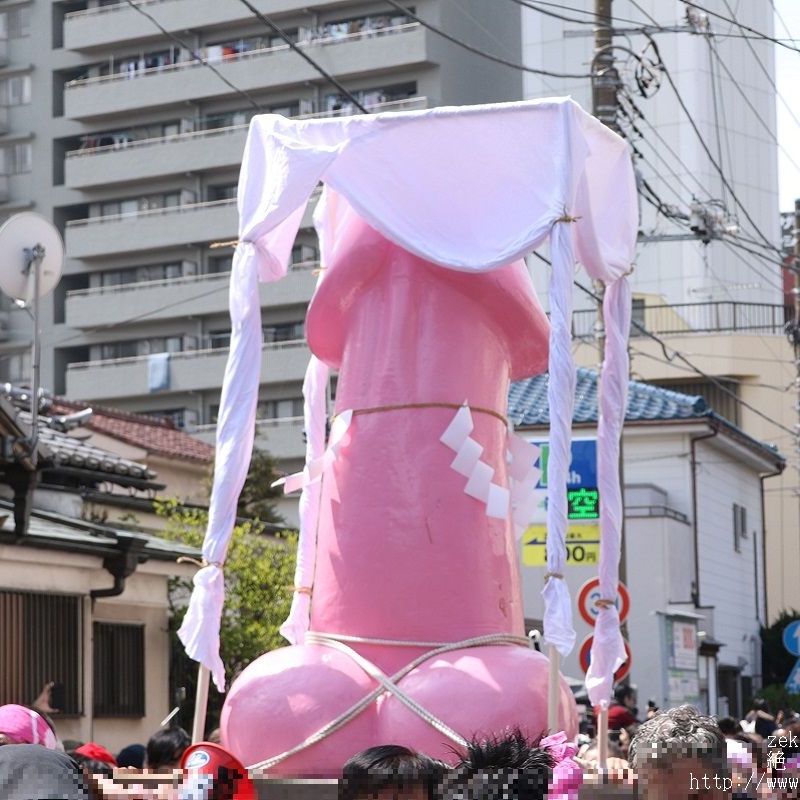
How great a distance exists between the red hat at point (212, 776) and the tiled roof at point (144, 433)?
24.2 m

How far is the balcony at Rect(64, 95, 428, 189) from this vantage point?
51.3 m

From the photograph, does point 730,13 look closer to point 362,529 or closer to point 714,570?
point 362,529

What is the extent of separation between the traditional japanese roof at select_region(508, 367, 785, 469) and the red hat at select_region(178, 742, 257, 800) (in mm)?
22397

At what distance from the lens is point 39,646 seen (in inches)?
565

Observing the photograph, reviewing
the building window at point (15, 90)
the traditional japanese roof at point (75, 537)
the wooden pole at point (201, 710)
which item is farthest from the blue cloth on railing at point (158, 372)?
the wooden pole at point (201, 710)

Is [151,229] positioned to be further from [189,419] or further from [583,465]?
[583,465]

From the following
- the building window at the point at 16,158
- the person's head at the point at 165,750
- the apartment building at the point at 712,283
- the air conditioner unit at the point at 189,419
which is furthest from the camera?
the building window at the point at 16,158

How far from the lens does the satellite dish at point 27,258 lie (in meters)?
14.8

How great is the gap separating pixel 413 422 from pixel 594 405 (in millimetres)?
21134

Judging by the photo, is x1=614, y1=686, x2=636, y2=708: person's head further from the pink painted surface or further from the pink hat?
the pink hat

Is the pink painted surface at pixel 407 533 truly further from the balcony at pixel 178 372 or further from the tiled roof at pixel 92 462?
the balcony at pixel 178 372

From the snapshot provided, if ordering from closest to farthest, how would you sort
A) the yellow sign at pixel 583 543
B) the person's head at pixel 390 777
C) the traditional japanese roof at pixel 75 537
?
the person's head at pixel 390 777, the traditional japanese roof at pixel 75 537, the yellow sign at pixel 583 543

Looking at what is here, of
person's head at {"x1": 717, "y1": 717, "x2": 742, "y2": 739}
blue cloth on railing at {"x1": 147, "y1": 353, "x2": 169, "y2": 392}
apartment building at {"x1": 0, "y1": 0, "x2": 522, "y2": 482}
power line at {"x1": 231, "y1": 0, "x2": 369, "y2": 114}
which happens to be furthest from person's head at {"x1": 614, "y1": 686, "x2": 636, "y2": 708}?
blue cloth on railing at {"x1": 147, "y1": 353, "x2": 169, "y2": 392}

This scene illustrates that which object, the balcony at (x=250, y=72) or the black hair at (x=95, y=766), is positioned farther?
the balcony at (x=250, y=72)
